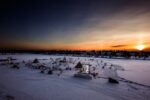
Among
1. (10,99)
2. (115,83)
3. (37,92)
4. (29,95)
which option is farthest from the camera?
(115,83)

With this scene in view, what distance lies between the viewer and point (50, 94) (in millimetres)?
7539

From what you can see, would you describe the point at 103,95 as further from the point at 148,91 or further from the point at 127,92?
the point at 148,91

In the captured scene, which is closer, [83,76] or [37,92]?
[37,92]

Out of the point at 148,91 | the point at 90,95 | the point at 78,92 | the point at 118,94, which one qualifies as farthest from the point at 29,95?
the point at 148,91

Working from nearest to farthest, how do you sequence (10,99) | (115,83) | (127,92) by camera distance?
1. (10,99)
2. (127,92)
3. (115,83)

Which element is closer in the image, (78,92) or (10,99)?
(10,99)

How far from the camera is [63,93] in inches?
308

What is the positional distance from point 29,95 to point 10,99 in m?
1.05

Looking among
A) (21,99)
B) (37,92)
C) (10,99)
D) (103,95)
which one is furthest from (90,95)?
(10,99)

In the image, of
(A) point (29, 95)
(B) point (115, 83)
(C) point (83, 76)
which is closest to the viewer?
(A) point (29, 95)

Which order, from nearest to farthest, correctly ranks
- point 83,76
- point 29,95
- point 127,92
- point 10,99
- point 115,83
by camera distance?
point 10,99 < point 29,95 < point 127,92 < point 115,83 < point 83,76

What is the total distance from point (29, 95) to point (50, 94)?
1063mm

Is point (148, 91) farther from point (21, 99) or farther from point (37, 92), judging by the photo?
point (21, 99)

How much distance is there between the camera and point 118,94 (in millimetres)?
7867
